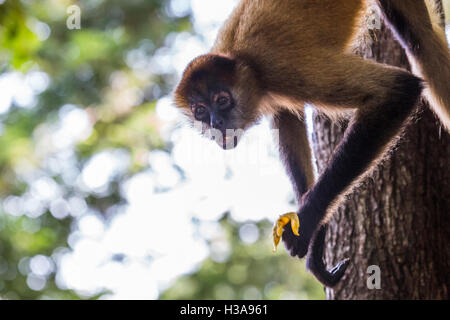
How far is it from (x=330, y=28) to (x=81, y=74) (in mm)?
6209

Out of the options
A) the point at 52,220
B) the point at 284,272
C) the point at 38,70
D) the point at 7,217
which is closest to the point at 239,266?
the point at 284,272

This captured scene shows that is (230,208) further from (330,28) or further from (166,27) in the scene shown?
(330,28)

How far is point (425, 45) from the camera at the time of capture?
4.55 meters

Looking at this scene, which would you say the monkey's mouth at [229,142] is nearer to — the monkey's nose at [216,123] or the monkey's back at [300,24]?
the monkey's nose at [216,123]

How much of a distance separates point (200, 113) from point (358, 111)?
4.40 ft

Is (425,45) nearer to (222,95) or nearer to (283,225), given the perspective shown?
(222,95)

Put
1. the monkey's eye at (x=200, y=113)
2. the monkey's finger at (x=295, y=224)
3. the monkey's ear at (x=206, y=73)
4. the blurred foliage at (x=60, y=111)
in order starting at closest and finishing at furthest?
the monkey's finger at (x=295, y=224) < the monkey's ear at (x=206, y=73) < the monkey's eye at (x=200, y=113) < the blurred foliage at (x=60, y=111)

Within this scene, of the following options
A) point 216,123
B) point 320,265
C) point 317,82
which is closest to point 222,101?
point 216,123

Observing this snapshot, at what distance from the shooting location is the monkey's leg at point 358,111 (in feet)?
13.4

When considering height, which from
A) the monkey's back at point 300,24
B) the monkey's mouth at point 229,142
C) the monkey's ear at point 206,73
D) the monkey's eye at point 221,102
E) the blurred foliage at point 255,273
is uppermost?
the monkey's back at point 300,24

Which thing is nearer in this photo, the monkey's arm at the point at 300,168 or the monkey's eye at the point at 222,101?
the monkey's arm at the point at 300,168

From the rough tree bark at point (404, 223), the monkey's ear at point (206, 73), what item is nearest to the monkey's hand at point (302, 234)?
the rough tree bark at point (404, 223)
